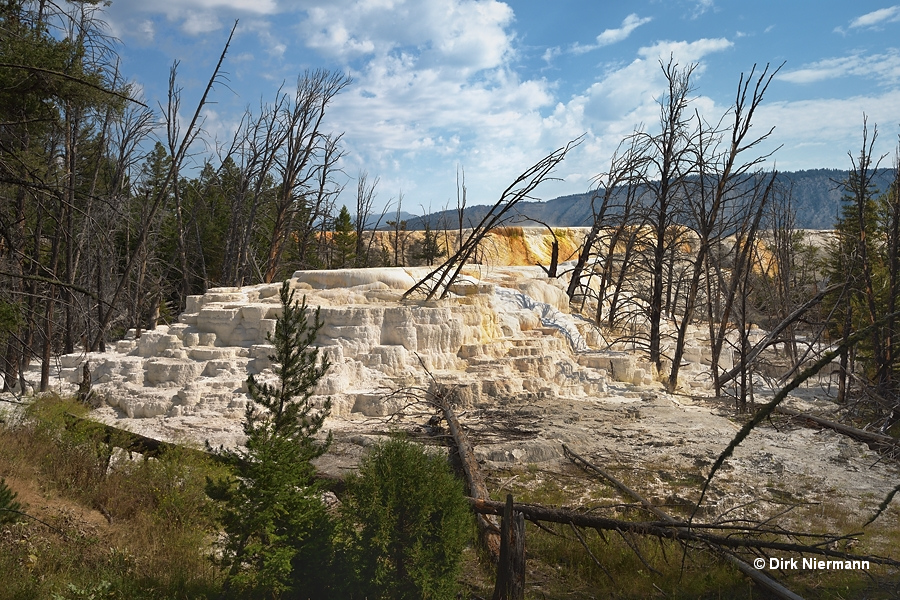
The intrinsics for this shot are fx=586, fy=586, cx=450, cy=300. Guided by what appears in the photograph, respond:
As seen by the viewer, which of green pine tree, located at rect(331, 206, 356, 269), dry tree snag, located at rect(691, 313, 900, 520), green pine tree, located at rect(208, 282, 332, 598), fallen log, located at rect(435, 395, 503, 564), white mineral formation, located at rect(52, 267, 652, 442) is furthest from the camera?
green pine tree, located at rect(331, 206, 356, 269)

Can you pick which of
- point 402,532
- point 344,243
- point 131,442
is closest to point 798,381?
point 402,532

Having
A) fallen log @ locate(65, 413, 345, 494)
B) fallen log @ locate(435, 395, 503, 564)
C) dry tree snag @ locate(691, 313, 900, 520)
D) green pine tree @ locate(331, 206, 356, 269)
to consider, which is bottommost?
fallen log @ locate(435, 395, 503, 564)

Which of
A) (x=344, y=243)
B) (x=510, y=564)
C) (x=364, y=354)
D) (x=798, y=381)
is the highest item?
(x=344, y=243)

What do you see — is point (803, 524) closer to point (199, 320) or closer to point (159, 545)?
point (159, 545)

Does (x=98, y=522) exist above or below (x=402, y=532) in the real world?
below

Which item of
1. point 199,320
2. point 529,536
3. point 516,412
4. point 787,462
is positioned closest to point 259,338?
point 199,320

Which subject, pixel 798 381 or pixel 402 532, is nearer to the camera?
pixel 798 381

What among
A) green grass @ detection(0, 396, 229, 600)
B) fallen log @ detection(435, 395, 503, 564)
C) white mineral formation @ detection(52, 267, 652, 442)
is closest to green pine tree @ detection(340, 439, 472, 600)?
green grass @ detection(0, 396, 229, 600)

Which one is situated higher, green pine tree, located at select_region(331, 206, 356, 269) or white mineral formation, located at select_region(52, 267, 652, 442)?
green pine tree, located at select_region(331, 206, 356, 269)

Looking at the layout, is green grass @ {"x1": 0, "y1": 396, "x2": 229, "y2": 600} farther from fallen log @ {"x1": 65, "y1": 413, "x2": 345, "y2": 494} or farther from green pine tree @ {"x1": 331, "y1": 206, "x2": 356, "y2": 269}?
green pine tree @ {"x1": 331, "y1": 206, "x2": 356, "y2": 269}

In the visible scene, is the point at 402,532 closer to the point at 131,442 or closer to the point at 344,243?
the point at 131,442

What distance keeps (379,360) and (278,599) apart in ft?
29.3

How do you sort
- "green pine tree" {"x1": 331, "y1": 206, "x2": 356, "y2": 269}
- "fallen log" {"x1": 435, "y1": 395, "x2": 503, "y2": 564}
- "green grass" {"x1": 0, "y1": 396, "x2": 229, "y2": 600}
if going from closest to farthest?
1. "green grass" {"x1": 0, "y1": 396, "x2": 229, "y2": 600}
2. "fallen log" {"x1": 435, "y1": 395, "x2": 503, "y2": 564}
3. "green pine tree" {"x1": 331, "y1": 206, "x2": 356, "y2": 269}

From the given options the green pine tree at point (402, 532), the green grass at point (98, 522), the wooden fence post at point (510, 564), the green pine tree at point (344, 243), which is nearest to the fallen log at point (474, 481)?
the wooden fence post at point (510, 564)
